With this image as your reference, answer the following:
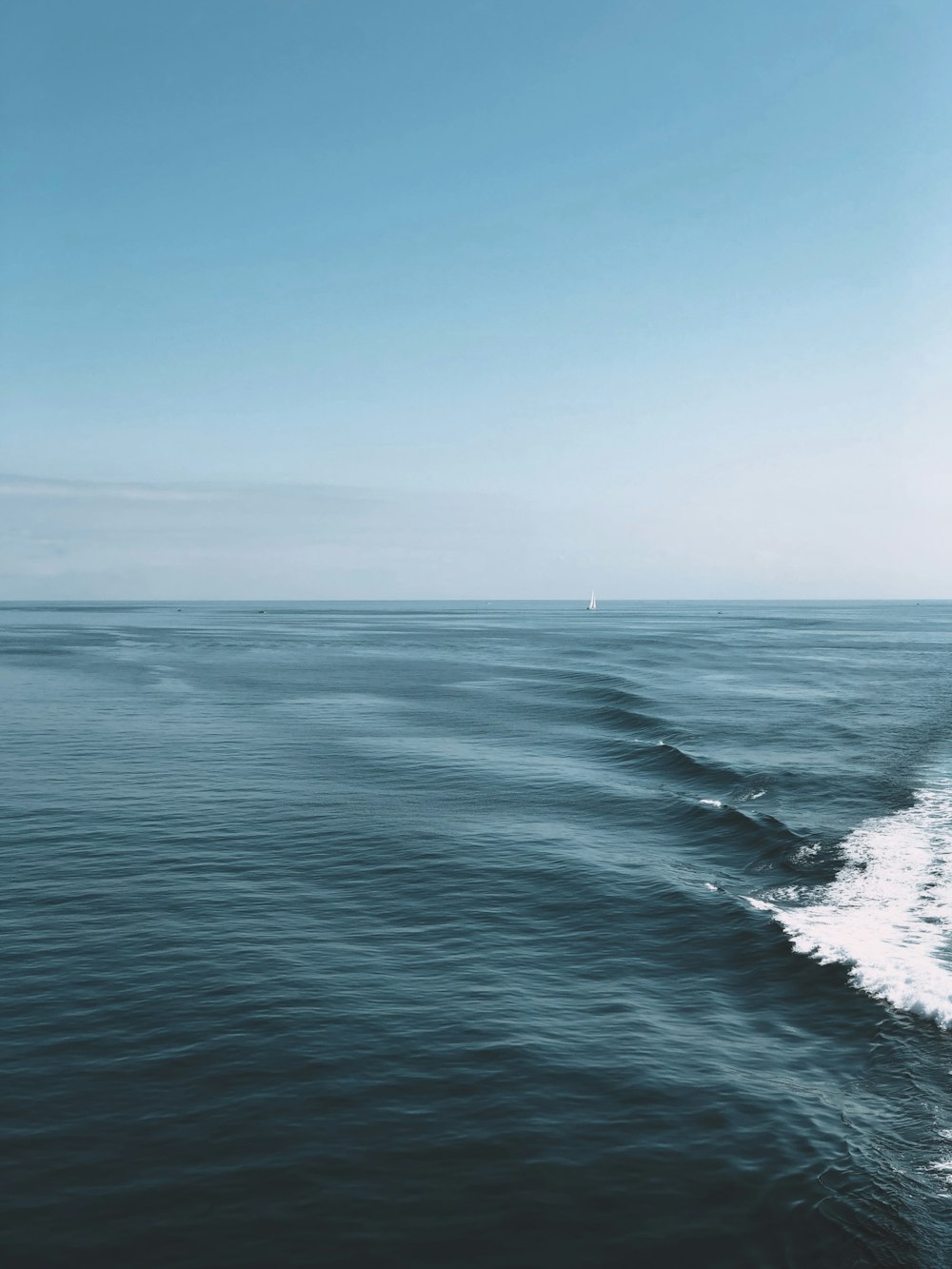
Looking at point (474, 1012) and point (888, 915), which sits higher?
point (888, 915)

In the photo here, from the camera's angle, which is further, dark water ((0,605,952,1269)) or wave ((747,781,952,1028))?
wave ((747,781,952,1028))

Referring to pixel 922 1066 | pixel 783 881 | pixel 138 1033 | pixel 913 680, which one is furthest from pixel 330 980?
pixel 913 680

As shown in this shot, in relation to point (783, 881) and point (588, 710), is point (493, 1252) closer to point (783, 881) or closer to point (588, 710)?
point (783, 881)

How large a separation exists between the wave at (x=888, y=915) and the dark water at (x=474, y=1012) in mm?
157

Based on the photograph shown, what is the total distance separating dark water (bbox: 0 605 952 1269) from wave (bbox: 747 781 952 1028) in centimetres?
16

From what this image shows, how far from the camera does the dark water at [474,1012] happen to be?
1645cm

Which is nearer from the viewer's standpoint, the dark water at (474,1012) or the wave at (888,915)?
the dark water at (474,1012)

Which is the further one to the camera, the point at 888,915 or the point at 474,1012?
the point at 888,915

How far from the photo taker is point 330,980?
25.6m

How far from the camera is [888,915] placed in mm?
31391

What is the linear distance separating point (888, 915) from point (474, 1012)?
16.2 metres

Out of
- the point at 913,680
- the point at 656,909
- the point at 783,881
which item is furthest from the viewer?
the point at 913,680

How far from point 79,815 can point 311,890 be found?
16.4 meters

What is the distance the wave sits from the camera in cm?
2592
